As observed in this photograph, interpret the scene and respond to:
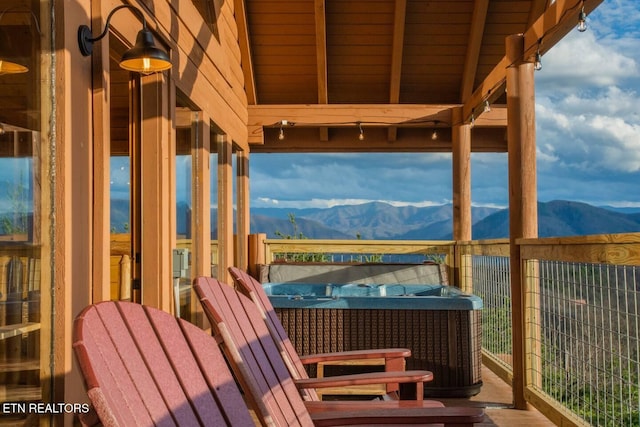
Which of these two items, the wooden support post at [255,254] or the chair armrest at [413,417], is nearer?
the chair armrest at [413,417]

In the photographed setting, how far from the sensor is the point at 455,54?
845 centimetres

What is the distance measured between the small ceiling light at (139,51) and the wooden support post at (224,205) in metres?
3.33

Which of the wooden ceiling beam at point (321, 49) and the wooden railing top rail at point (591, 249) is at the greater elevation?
the wooden ceiling beam at point (321, 49)

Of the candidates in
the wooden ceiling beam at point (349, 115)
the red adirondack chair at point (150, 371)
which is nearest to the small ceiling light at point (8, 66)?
the red adirondack chair at point (150, 371)

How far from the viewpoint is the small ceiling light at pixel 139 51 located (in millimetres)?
2896

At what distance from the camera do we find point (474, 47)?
26.7 feet

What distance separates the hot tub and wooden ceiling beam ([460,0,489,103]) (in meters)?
3.74

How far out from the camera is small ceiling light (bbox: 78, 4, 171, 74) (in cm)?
290

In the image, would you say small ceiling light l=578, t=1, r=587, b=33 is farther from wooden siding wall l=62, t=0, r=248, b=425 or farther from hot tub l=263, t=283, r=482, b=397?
wooden siding wall l=62, t=0, r=248, b=425

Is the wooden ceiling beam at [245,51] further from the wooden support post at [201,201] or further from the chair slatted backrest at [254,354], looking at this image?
the chair slatted backrest at [254,354]

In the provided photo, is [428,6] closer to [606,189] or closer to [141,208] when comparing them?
[141,208]

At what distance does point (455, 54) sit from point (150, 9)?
203 inches

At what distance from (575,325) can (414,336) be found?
1.56 meters

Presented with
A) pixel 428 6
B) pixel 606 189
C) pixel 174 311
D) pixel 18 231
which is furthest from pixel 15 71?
pixel 606 189
